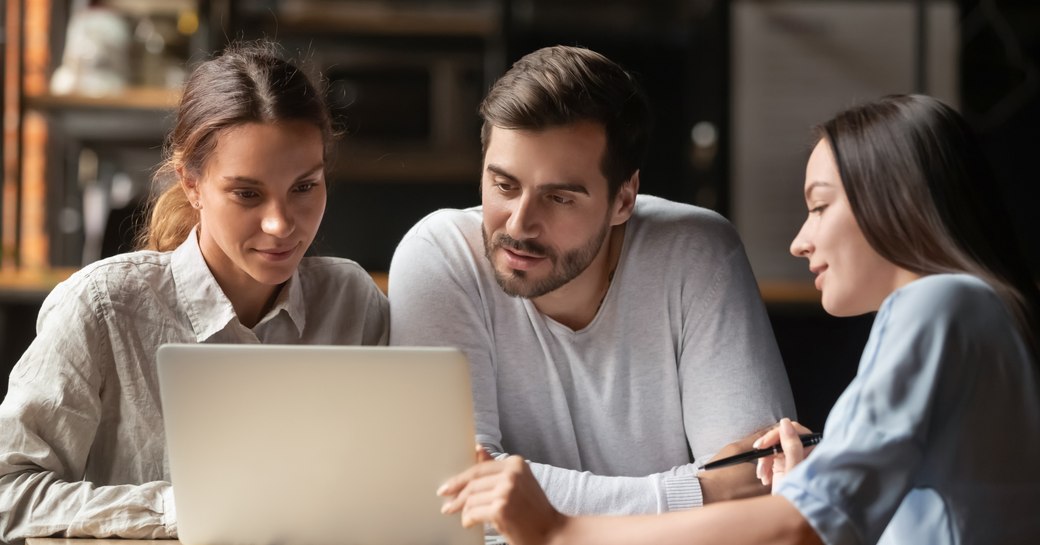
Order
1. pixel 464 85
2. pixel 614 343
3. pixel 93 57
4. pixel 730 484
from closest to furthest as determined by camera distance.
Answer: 1. pixel 730 484
2. pixel 614 343
3. pixel 93 57
4. pixel 464 85

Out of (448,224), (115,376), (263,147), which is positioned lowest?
(115,376)

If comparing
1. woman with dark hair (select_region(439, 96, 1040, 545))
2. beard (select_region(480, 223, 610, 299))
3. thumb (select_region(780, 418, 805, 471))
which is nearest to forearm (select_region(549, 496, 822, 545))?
woman with dark hair (select_region(439, 96, 1040, 545))

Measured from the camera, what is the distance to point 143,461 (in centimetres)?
152

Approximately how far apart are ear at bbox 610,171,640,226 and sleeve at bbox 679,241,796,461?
14 cm

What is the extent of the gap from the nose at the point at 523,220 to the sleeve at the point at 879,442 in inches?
25.9

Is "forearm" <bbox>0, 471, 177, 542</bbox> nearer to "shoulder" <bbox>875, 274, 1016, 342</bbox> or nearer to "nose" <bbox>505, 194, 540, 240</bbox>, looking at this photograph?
"nose" <bbox>505, 194, 540, 240</bbox>

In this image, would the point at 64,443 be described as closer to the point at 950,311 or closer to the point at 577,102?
the point at 577,102

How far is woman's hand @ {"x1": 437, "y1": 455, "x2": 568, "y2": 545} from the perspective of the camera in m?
1.10

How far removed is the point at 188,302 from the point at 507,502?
675 mm

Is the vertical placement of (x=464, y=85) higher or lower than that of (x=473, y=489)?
higher

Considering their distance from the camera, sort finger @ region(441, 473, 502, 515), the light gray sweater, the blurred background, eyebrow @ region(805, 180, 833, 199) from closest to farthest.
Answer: finger @ region(441, 473, 502, 515)
eyebrow @ region(805, 180, 833, 199)
the light gray sweater
the blurred background

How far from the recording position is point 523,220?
62.7 inches

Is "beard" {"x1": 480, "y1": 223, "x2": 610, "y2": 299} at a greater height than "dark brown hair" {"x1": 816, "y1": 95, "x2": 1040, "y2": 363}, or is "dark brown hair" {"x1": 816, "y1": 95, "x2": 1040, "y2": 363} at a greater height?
"dark brown hair" {"x1": 816, "y1": 95, "x2": 1040, "y2": 363}

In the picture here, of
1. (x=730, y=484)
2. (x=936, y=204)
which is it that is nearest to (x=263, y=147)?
(x=730, y=484)
